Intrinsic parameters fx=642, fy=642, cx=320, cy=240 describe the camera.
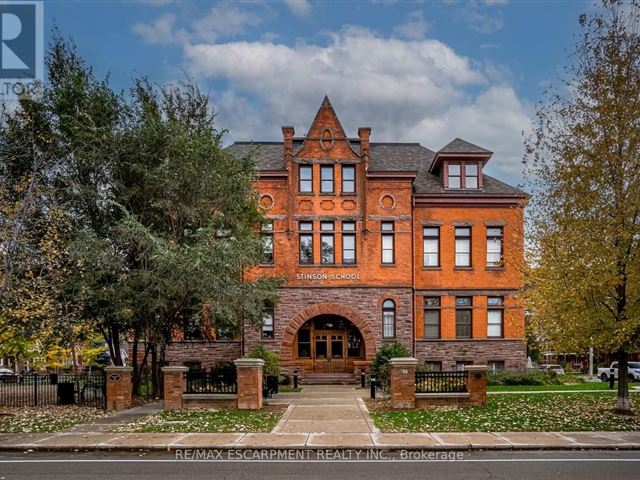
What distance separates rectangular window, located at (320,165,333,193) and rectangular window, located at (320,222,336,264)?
184cm

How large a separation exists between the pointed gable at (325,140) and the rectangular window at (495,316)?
11035mm

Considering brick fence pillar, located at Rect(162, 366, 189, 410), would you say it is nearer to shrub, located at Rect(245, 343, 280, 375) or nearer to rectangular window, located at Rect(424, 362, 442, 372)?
shrub, located at Rect(245, 343, 280, 375)

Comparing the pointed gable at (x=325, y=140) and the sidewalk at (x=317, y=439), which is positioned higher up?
the pointed gable at (x=325, y=140)

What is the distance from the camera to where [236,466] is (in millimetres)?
11984

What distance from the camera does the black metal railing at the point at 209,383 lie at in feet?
68.2

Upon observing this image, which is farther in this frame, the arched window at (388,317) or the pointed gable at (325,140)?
the pointed gable at (325,140)

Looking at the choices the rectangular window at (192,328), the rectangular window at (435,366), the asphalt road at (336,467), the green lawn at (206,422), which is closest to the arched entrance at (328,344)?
the rectangular window at (435,366)

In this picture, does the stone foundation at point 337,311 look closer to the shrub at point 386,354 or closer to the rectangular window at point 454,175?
the shrub at point 386,354

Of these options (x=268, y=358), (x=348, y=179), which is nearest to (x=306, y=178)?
(x=348, y=179)

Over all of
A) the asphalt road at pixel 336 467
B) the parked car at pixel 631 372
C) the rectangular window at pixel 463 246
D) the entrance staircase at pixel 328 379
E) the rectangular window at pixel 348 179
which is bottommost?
the parked car at pixel 631 372

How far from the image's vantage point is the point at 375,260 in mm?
34344

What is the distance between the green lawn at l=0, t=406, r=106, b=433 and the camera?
17.1 metres

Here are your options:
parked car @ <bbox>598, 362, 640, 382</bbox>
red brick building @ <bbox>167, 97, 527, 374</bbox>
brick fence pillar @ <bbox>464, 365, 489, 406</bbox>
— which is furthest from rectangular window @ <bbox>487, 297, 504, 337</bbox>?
brick fence pillar @ <bbox>464, 365, 489, 406</bbox>

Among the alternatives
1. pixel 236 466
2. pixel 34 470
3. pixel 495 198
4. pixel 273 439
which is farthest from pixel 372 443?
pixel 495 198
